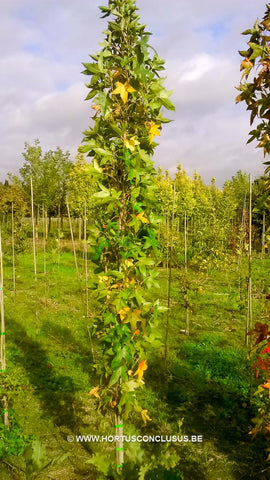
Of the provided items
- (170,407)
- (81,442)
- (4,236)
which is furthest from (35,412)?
(4,236)

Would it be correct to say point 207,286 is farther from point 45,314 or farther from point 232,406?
point 232,406

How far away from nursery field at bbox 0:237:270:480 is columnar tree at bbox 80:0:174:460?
0.35m

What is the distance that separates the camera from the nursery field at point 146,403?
368cm

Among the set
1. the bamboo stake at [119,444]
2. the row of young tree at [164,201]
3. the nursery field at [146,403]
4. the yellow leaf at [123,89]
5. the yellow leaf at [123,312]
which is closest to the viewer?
the yellow leaf at [123,89]

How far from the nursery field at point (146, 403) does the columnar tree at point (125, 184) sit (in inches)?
13.7

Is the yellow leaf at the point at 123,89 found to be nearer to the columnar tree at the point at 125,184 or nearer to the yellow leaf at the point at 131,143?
the columnar tree at the point at 125,184

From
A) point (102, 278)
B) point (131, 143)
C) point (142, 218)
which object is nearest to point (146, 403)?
point (102, 278)

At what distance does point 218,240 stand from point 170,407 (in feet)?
25.7

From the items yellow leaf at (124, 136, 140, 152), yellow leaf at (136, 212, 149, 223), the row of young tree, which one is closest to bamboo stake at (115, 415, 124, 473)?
yellow leaf at (136, 212, 149, 223)

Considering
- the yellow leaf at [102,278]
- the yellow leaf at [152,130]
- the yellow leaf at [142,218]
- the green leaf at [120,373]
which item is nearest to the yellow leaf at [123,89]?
the yellow leaf at [152,130]

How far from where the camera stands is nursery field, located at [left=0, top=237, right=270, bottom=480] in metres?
3.68

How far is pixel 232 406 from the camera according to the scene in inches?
194

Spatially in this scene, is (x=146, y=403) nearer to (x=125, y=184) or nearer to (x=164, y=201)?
(x=125, y=184)

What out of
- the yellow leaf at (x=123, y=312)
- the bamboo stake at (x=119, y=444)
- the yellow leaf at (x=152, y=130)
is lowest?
the bamboo stake at (x=119, y=444)
